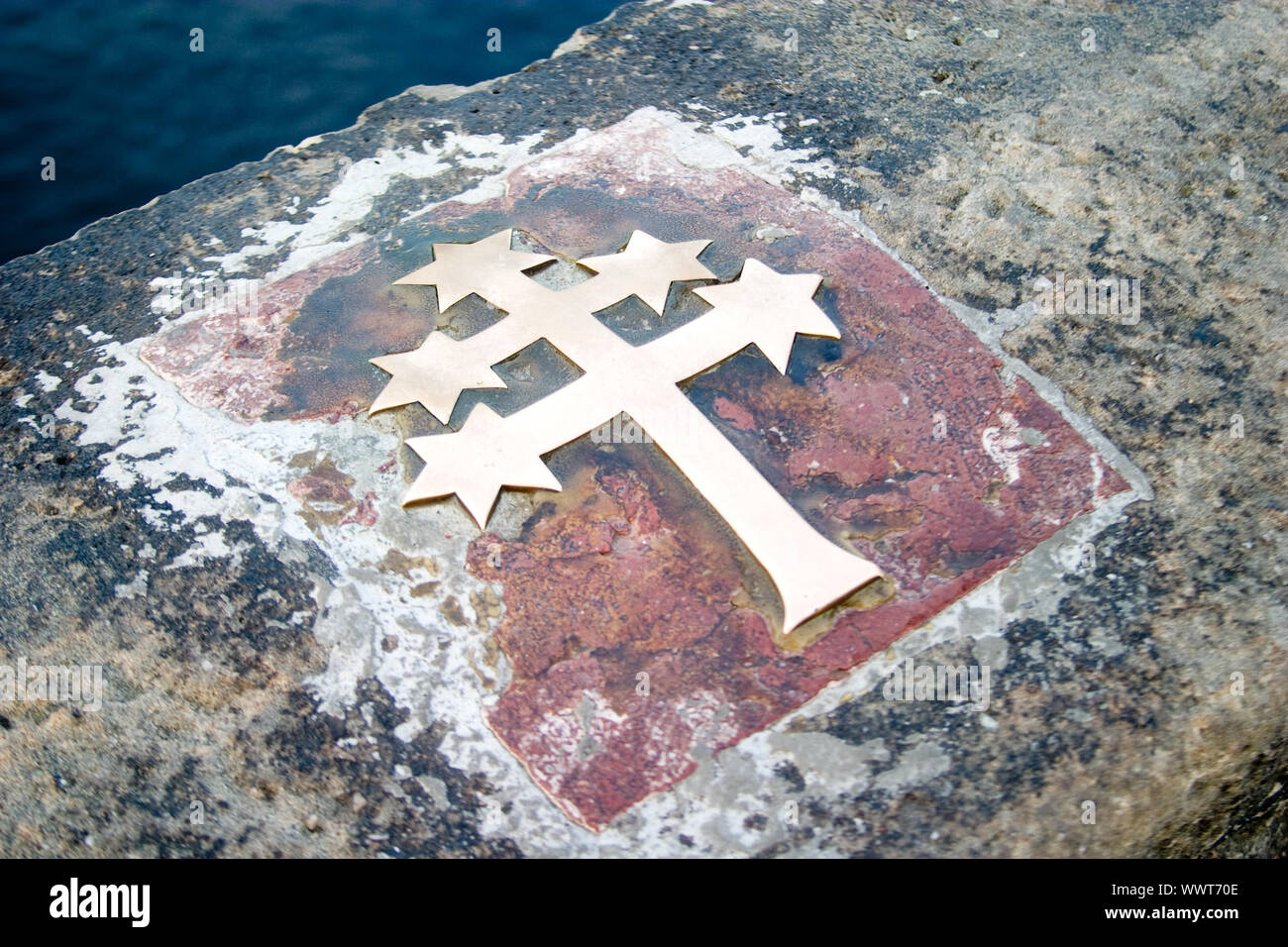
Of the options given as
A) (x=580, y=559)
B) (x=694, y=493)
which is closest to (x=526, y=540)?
(x=580, y=559)

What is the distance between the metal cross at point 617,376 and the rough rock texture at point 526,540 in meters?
0.07

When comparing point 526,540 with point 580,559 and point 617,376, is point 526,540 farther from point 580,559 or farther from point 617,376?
point 617,376

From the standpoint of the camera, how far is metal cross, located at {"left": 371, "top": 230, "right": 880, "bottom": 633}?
5.82ft

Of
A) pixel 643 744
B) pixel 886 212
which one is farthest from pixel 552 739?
pixel 886 212

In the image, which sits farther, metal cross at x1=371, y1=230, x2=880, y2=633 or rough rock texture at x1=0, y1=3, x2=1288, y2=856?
metal cross at x1=371, y1=230, x2=880, y2=633

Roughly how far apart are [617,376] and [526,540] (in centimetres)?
41

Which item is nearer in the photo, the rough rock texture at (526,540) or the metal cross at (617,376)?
the rough rock texture at (526,540)

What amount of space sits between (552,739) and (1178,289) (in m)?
1.70

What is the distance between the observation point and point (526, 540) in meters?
1.80

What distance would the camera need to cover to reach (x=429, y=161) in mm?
2586

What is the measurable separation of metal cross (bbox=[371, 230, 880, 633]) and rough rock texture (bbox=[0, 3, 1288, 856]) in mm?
72

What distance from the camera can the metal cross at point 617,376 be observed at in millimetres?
1772

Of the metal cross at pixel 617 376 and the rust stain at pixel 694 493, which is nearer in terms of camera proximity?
the rust stain at pixel 694 493

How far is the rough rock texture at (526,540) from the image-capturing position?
5.09 feet
